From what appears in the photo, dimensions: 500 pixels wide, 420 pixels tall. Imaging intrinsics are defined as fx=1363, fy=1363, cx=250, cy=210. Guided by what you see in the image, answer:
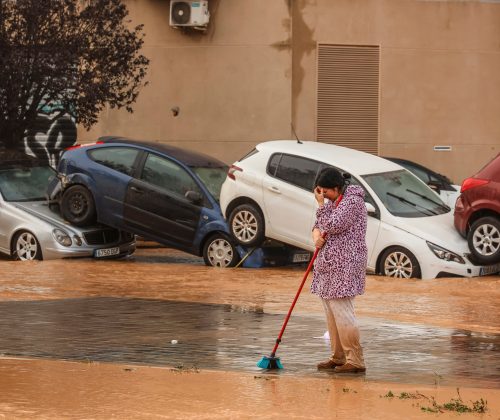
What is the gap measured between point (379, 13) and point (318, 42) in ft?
5.11

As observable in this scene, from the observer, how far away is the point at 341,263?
10.4 metres

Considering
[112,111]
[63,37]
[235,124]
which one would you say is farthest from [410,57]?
[63,37]

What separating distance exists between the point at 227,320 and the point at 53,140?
19387 millimetres

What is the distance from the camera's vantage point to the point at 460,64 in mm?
31844

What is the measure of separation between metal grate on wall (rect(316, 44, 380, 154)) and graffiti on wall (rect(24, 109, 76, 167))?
19.3 ft

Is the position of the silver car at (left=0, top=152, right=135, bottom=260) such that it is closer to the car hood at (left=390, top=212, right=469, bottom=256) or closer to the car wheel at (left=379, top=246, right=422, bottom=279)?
the car wheel at (left=379, top=246, right=422, bottom=279)

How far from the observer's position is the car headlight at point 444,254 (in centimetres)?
1800

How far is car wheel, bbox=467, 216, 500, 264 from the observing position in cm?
1805

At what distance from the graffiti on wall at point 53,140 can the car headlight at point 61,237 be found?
1178 cm

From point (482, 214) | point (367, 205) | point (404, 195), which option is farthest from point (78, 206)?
point (482, 214)

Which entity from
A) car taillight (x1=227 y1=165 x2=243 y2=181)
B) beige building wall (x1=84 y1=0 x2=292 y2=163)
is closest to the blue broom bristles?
car taillight (x1=227 y1=165 x2=243 y2=181)

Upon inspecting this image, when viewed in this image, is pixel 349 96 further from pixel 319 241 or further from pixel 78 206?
pixel 319 241

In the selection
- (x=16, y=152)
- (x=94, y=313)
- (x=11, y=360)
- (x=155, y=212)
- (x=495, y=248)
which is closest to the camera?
(x=11, y=360)

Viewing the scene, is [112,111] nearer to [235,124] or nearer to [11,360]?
[235,124]
